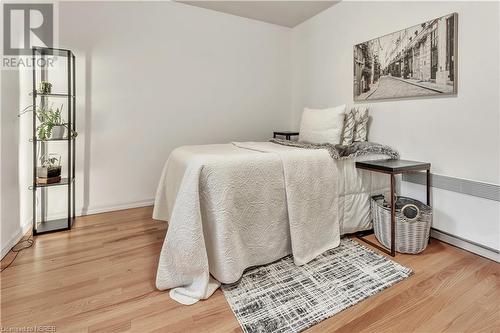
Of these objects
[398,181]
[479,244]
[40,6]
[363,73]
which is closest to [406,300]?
[479,244]

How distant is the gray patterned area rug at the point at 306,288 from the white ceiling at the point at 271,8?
2.72 m

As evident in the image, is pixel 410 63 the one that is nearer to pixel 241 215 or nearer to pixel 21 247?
pixel 241 215

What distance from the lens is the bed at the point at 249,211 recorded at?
56.6 inches

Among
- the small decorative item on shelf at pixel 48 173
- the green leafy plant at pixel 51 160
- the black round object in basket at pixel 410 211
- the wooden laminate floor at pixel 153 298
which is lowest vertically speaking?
the wooden laminate floor at pixel 153 298

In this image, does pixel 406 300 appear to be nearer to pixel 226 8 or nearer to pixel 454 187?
pixel 454 187

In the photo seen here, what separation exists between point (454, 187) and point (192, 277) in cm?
197

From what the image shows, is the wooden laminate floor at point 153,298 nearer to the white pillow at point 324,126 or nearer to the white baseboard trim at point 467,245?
the white baseboard trim at point 467,245

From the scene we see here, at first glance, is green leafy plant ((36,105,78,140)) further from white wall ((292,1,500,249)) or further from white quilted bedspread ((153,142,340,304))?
white wall ((292,1,500,249))

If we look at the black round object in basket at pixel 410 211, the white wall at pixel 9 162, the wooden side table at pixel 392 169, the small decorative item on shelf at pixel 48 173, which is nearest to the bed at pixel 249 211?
the wooden side table at pixel 392 169

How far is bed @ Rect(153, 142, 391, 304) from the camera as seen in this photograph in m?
1.44

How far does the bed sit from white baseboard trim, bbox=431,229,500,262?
1.84 ft

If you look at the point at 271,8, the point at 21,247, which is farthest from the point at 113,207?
the point at 271,8

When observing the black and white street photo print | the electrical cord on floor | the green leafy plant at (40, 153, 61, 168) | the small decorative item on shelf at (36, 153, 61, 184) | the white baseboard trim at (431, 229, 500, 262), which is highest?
the black and white street photo print

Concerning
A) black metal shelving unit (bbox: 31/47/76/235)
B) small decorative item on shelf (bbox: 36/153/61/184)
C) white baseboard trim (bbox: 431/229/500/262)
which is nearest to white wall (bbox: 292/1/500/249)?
white baseboard trim (bbox: 431/229/500/262)
